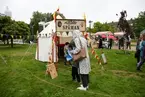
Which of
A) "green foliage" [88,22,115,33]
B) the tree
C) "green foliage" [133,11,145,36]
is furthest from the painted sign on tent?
"green foliage" [88,22,115,33]

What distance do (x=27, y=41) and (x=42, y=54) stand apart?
111 ft

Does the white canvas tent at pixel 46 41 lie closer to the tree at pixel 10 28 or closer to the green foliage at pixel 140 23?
the tree at pixel 10 28

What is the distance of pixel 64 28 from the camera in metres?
13.9

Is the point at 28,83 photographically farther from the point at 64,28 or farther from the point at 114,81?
the point at 64,28

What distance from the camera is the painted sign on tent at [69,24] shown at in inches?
542

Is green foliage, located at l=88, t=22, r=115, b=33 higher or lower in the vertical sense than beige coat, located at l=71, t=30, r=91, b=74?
higher

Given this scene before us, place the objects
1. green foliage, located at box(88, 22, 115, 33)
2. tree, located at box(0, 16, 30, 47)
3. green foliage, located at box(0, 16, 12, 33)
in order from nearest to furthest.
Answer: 1. tree, located at box(0, 16, 30, 47)
2. green foliage, located at box(0, 16, 12, 33)
3. green foliage, located at box(88, 22, 115, 33)

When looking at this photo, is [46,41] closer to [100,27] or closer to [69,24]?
[69,24]

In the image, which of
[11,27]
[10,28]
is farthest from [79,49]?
[11,27]

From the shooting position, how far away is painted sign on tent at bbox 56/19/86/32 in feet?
45.2

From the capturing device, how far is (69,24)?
14023 millimetres

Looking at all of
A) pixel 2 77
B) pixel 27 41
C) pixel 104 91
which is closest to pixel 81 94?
pixel 104 91

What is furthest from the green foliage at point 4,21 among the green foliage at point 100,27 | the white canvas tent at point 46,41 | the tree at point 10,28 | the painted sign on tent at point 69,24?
the green foliage at point 100,27

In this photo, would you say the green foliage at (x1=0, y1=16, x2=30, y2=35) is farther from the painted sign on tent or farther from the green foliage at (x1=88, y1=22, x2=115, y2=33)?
the green foliage at (x1=88, y1=22, x2=115, y2=33)
